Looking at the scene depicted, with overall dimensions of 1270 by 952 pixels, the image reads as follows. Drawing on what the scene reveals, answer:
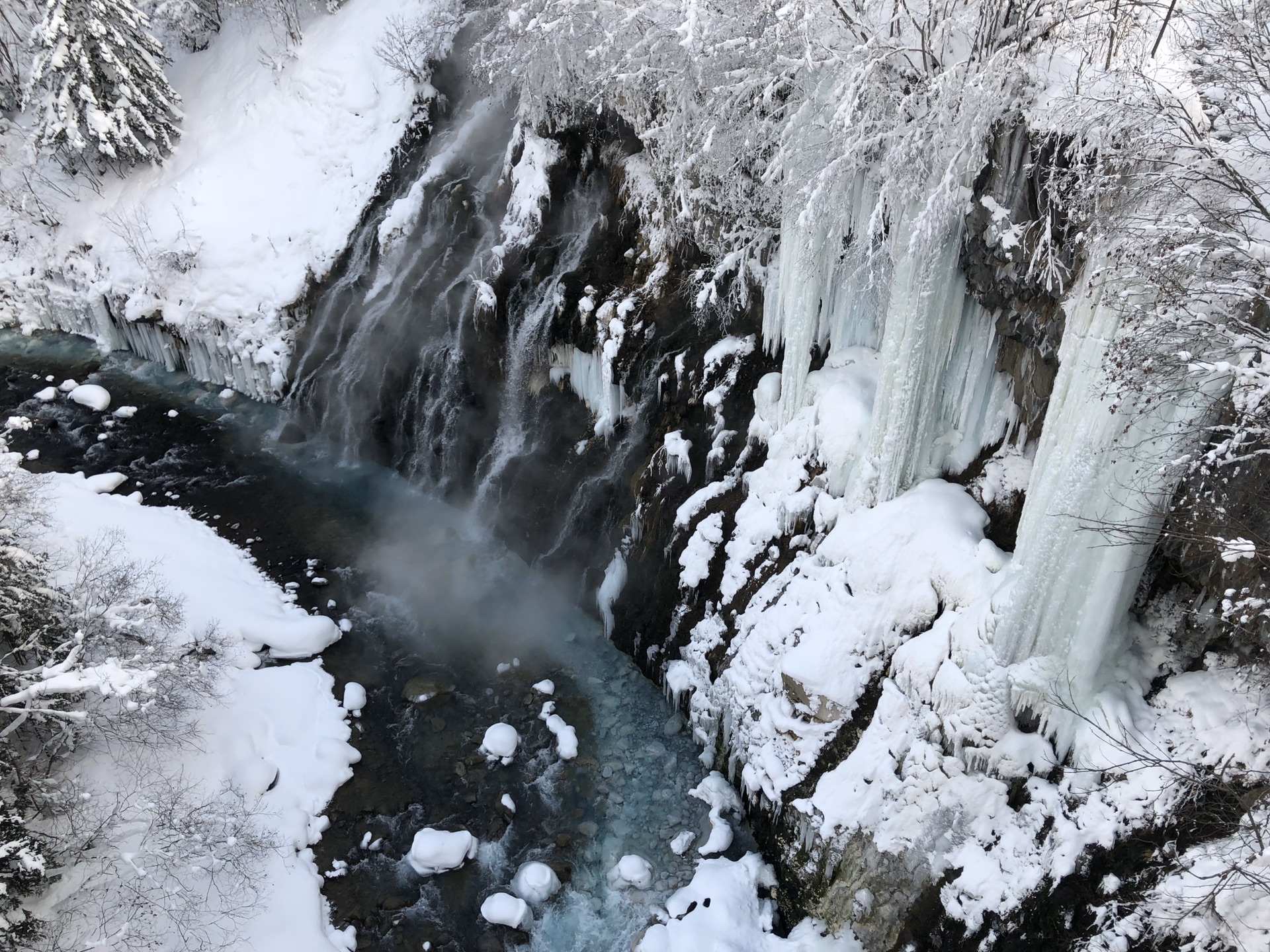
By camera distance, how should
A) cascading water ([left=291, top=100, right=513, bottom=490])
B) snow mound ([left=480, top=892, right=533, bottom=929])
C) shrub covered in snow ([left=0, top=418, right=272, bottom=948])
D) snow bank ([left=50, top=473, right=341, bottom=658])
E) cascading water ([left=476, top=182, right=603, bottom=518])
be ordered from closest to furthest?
shrub covered in snow ([left=0, top=418, right=272, bottom=948])
snow mound ([left=480, top=892, right=533, bottom=929])
snow bank ([left=50, top=473, right=341, bottom=658])
cascading water ([left=476, top=182, right=603, bottom=518])
cascading water ([left=291, top=100, right=513, bottom=490])

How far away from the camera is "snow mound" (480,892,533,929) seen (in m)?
7.91

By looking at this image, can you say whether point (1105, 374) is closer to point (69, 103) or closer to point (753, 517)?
point (753, 517)

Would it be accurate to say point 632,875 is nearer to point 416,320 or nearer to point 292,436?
point 416,320

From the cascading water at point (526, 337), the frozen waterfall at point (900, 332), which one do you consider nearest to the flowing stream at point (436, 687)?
the cascading water at point (526, 337)

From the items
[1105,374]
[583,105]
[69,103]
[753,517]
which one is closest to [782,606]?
[753,517]

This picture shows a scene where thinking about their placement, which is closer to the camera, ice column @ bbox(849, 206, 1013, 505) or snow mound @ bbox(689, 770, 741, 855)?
ice column @ bbox(849, 206, 1013, 505)

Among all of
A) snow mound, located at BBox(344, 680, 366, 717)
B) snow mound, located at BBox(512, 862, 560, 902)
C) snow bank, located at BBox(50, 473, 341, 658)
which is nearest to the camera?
snow mound, located at BBox(512, 862, 560, 902)

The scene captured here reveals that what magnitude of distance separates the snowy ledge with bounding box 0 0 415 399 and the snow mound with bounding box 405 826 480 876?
36.6 feet

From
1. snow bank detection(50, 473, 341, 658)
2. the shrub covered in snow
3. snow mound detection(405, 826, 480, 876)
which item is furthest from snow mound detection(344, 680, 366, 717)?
snow mound detection(405, 826, 480, 876)

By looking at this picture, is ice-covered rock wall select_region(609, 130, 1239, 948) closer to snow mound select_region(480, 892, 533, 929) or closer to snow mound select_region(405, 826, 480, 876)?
snow mound select_region(480, 892, 533, 929)

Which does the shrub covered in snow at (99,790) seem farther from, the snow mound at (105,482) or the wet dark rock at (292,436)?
the wet dark rock at (292,436)

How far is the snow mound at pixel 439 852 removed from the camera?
8.44 metres

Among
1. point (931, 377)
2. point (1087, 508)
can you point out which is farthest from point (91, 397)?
point (1087, 508)

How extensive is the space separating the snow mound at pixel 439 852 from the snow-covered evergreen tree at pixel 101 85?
1733 cm
